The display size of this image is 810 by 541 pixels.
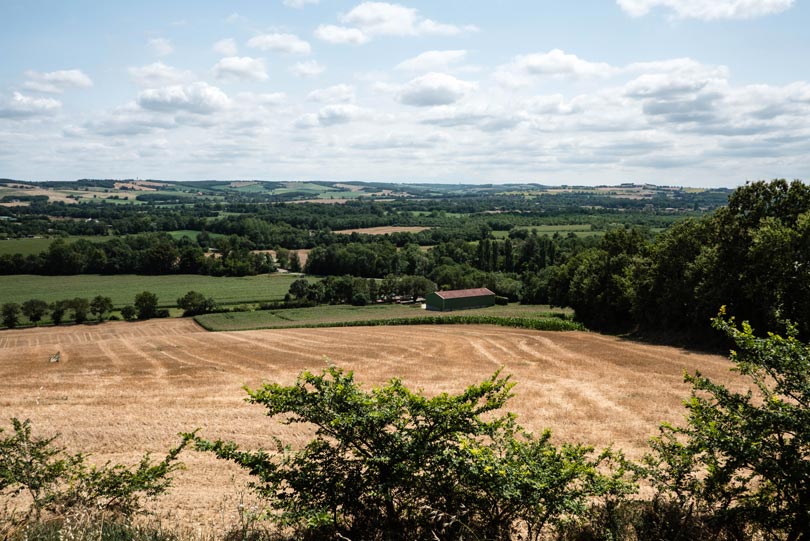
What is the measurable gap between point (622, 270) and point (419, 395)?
49.3 metres

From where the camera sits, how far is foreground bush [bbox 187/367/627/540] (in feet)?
29.9

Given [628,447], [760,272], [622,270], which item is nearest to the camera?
[628,447]

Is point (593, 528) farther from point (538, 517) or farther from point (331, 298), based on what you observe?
point (331, 298)

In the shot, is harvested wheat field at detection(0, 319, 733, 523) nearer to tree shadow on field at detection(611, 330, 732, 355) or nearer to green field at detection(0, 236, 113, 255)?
tree shadow on field at detection(611, 330, 732, 355)

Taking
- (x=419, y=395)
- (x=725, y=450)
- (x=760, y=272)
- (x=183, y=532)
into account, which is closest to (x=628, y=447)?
(x=725, y=450)

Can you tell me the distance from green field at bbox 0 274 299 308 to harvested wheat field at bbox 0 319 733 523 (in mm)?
45009

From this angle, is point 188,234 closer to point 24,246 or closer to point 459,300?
point 24,246

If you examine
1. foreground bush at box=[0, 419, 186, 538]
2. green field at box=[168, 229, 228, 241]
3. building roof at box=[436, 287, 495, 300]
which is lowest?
building roof at box=[436, 287, 495, 300]

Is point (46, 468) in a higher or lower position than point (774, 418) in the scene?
lower

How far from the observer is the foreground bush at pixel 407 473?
9.11 meters

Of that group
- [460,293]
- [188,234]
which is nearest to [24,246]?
[188,234]

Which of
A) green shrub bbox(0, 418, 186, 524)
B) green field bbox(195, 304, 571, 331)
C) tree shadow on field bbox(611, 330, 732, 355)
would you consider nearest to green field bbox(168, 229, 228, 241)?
green field bbox(195, 304, 571, 331)

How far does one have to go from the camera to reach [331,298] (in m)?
101

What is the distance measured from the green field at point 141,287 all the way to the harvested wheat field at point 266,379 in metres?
45.0
